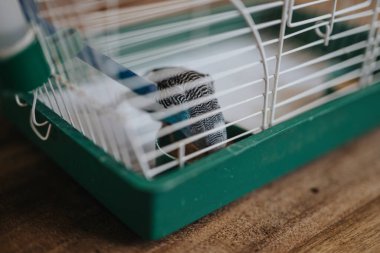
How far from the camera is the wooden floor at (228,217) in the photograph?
533 mm

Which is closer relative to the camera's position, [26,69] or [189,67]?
[26,69]

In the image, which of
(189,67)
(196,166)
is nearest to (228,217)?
(196,166)

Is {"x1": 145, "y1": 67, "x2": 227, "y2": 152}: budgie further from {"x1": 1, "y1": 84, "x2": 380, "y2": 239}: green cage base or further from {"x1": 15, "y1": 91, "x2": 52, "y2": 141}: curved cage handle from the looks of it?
{"x1": 15, "y1": 91, "x2": 52, "y2": 141}: curved cage handle

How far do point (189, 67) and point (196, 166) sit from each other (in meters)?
0.23

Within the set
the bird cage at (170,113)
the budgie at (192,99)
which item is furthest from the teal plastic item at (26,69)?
the budgie at (192,99)

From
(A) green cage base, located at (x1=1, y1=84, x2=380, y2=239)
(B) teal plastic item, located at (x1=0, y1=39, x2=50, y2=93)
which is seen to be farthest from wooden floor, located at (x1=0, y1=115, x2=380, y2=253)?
(B) teal plastic item, located at (x1=0, y1=39, x2=50, y2=93)

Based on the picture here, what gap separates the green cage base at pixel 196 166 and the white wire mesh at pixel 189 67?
2cm

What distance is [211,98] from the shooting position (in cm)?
52

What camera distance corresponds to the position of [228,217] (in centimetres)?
58

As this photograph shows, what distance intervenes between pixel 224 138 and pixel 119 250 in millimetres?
194

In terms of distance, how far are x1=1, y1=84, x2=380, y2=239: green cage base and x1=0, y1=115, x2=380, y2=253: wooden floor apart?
28 millimetres

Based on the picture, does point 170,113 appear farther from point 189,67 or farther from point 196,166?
point 189,67

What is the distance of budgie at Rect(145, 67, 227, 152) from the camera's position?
534 mm

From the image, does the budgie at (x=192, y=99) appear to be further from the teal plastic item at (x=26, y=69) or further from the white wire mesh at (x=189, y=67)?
the teal plastic item at (x=26, y=69)
